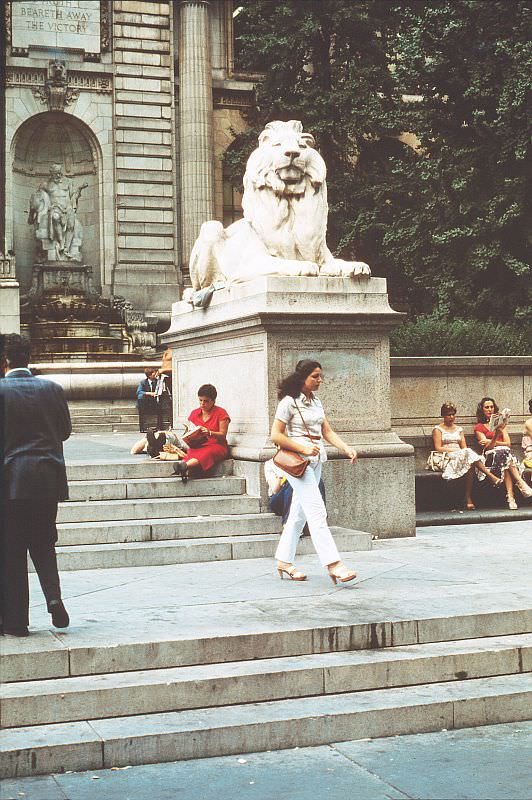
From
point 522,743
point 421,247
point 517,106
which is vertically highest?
point 517,106

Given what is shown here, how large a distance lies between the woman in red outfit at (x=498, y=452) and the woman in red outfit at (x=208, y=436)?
353cm

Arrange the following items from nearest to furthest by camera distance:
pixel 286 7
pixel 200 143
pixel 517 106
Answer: pixel 517 106
pixel 286 7
pixel 200 143

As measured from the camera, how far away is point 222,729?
5.99 metres

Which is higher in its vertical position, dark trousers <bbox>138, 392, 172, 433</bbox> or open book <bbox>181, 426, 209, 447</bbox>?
dark trousers <bbox>138, 392, 172, 433</bbox>

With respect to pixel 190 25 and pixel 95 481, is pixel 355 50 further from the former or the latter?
pixel 95 481

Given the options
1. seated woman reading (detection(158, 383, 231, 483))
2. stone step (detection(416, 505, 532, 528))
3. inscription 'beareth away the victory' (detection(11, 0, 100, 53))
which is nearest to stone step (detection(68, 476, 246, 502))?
seated woman reading (detection(158, 383, 231, 483))

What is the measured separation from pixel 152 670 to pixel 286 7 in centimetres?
2970

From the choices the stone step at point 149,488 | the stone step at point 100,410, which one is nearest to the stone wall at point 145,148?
the stone step at point 100,410

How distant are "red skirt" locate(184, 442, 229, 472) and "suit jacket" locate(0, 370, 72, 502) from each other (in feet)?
15.2

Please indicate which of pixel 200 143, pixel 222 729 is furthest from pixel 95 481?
pixel 200 143

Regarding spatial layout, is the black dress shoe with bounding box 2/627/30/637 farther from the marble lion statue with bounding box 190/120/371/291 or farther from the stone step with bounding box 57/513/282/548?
the marble lion statue with bounding box 190/120/371/291

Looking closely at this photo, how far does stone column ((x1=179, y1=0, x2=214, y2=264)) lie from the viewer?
36.5m

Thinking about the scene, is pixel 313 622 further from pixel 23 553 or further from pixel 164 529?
pixel 164 529

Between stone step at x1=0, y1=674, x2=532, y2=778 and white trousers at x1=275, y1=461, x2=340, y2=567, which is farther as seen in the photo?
white trousers at x1=275, y1=461, x2=340, y2=567
